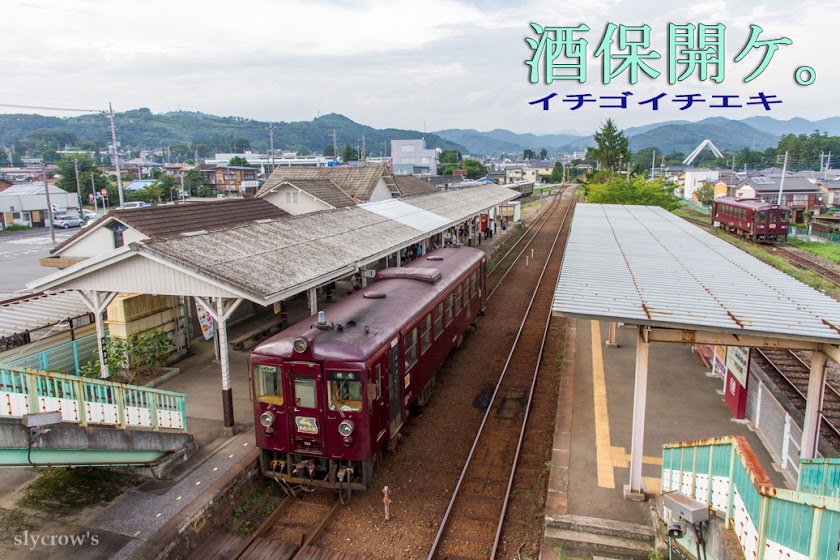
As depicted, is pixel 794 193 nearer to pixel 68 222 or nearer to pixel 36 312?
pixel 36 312

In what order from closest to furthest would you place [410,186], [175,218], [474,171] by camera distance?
[175,218], [410,186], [474,171]

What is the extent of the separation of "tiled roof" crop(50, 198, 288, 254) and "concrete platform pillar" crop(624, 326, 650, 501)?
1066 cm

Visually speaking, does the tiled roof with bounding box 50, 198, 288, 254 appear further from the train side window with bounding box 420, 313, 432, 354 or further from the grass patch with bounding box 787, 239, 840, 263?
the grass patch with bounding box 787, 239, 840, 263

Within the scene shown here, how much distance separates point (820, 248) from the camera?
30938 mm

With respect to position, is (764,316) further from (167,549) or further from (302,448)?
(167,549)

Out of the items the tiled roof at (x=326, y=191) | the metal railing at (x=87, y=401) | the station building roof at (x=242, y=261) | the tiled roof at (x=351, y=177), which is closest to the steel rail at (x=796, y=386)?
the station building roof at (x=242, y=261)

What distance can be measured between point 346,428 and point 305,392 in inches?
30.3

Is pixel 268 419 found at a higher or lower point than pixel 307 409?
lower

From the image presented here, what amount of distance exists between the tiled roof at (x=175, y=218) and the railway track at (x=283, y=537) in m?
7.84

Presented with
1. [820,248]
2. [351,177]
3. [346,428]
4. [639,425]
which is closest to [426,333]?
[346,428]

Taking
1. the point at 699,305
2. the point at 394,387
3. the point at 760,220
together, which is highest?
the point at 699,305

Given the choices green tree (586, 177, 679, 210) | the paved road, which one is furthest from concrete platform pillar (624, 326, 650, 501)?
green tree (586, 177, 679, 210)

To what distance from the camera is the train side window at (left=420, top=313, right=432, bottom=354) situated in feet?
34.1

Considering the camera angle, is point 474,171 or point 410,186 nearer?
point 410,186
